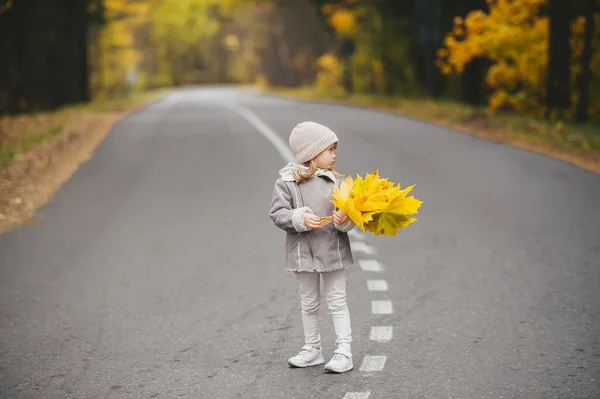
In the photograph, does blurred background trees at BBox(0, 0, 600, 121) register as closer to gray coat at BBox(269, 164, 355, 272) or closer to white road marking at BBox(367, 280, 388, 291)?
white road marking at BBox(367, 280, 388, 291)

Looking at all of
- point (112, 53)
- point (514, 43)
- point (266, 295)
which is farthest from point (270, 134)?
point (112, 53)

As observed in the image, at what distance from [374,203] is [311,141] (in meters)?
0.55

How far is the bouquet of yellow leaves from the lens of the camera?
5.43 metres

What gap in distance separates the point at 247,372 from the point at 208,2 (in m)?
98.2

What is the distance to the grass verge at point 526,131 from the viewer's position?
18953 millimetres

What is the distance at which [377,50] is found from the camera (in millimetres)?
A: 43156

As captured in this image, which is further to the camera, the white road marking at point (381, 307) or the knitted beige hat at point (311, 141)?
the white road marking at point (381, 307)

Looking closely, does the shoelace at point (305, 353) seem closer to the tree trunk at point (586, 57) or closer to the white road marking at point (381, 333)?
the white road marking at point (381, 333)

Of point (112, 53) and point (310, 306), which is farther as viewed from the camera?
point (112, 53)

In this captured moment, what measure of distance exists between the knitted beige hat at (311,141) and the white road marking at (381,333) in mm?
1534

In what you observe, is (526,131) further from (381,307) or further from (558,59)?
(381,307)

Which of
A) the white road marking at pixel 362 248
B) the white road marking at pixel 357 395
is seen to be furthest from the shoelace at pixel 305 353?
the white road marking at pixel 362 248

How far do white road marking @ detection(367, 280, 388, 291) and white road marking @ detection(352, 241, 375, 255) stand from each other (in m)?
1.34

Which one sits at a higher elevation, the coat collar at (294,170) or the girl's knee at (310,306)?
the coat collar at (294,170)
